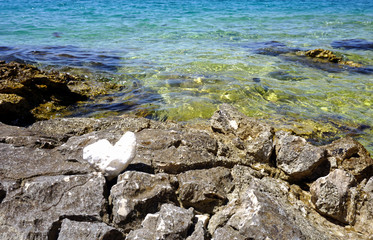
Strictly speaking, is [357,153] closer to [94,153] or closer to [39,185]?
[94,153]

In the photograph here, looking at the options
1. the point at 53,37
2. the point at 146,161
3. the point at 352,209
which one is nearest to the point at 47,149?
the point at 146,161

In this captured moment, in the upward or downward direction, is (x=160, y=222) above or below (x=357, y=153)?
above

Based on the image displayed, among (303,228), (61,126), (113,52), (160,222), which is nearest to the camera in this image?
(160,222)

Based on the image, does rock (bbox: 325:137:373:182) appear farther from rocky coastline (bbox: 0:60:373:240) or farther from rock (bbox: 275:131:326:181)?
rock (bbox: 275:131:326:181)

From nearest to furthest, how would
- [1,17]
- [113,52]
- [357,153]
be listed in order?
[357,153], [113,52], [1,17]

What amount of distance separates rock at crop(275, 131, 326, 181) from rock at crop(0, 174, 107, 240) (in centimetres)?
217

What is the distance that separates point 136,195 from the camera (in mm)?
2639

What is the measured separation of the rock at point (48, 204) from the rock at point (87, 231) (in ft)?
0.34

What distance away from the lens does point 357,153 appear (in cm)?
370

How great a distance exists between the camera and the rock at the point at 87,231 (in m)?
2.25

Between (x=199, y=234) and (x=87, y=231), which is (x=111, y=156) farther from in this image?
(x=199, y=234)

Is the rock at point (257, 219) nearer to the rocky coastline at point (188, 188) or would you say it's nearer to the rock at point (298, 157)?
the rocky coastline at point (188, 188)

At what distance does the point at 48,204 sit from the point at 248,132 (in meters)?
2.68

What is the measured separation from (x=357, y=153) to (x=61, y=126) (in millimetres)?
4149
